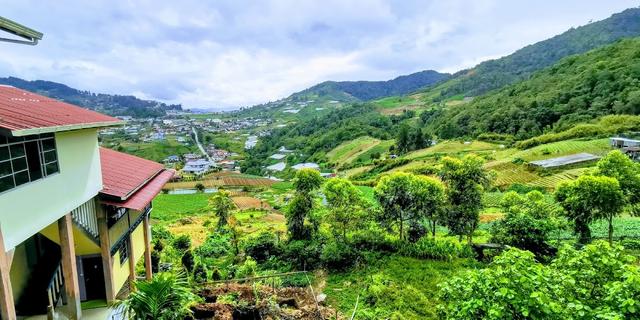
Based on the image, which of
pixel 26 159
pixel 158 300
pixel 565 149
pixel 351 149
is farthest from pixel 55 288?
pixel 351 149

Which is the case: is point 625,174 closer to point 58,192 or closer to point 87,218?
point 87,218

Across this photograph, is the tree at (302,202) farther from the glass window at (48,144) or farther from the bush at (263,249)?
the glass window at (48,144)

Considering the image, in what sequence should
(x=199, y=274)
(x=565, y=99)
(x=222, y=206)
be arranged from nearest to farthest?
1. (x=199, y=274)
2. (x=222, y=206)
3. (x=565, y=99)

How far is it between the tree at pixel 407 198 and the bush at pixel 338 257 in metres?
3.56

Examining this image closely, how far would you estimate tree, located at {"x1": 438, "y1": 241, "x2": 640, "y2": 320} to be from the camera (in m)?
5.36

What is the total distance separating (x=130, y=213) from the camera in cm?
1291

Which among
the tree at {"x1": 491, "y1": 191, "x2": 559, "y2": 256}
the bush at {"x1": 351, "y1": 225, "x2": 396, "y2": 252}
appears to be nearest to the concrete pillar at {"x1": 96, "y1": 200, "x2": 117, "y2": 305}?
the bush at {"x1": 351, "y1": 225, "x2": 396, "y2": 252}

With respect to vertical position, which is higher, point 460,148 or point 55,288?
point 55,288

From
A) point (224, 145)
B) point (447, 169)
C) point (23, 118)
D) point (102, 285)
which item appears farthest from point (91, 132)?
point (224, 145)

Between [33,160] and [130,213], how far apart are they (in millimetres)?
6057

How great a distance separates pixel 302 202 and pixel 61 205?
1505cm

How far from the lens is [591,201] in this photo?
1944 cm

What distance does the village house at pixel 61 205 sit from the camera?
253 inches

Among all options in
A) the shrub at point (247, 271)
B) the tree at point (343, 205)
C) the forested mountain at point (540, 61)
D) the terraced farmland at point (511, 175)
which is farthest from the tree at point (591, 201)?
the forested mountain at point (540, 61)
